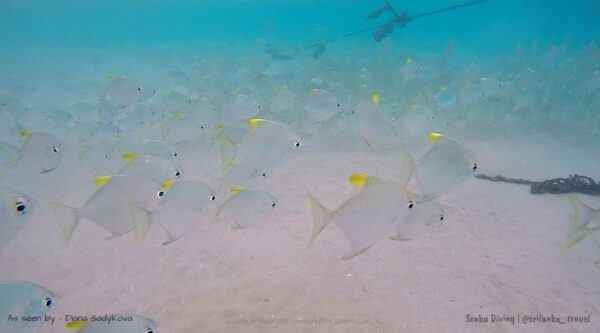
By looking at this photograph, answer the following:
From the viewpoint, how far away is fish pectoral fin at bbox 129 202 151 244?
2.94 meters

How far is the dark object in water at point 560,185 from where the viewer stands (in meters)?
7.96

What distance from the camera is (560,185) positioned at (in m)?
8.07

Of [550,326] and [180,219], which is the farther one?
[550,326]

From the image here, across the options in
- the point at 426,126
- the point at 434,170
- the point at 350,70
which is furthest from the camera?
the point at 350,70

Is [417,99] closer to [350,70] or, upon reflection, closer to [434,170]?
[350,70]

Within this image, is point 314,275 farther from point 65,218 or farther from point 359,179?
point 65,218

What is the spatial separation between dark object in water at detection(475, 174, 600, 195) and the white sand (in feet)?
4.79

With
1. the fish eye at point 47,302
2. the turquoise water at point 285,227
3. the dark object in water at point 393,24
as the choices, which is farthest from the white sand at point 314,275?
the dark object in water at point 393,24

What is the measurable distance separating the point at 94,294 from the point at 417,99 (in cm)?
1127

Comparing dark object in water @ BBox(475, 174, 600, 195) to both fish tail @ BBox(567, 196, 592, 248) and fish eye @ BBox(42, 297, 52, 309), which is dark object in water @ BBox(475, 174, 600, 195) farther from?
fish eye @ BBox(42, 297, 52, 309)

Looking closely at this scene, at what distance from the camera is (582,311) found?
13.8ft

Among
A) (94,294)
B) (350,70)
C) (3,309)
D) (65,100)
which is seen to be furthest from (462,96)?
(65,100)

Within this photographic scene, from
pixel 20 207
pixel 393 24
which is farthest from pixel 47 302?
pixel 393 24

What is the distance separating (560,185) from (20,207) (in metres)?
9.77
